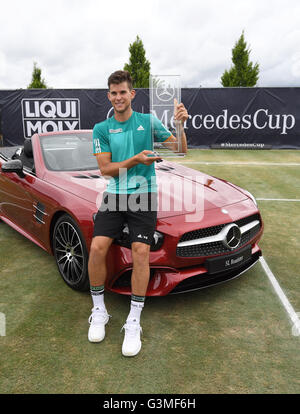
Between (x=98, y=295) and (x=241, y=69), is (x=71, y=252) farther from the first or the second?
(x=241, y=69)

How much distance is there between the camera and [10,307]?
9.18ft

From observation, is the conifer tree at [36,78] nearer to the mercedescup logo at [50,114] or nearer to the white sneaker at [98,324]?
the mercedescup logo at [50,114]

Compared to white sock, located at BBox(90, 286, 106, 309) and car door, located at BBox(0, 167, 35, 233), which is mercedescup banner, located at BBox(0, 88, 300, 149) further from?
white sock, located at BBox(90, 286, 106, 309)

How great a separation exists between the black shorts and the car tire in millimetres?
364

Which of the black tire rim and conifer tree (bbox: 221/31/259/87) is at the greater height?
conifer tree (bbox: 221/31/259/87)

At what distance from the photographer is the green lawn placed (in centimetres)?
203

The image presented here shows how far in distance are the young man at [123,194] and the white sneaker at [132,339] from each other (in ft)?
0.04

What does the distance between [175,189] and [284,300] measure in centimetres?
127

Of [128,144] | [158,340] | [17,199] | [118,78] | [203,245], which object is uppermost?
[118,78]

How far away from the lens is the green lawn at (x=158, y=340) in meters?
2.03

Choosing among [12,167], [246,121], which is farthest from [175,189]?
[246,121]

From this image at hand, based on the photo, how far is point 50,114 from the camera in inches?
541

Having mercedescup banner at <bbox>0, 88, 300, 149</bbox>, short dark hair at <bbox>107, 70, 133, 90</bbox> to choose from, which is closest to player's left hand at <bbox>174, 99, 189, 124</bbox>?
short dark hair at <bbox>107, 70, 133, 90</bbox>

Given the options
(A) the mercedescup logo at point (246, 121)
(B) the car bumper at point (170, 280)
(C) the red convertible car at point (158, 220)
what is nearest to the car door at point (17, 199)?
(C) the red convertible car at point (158, 220)
